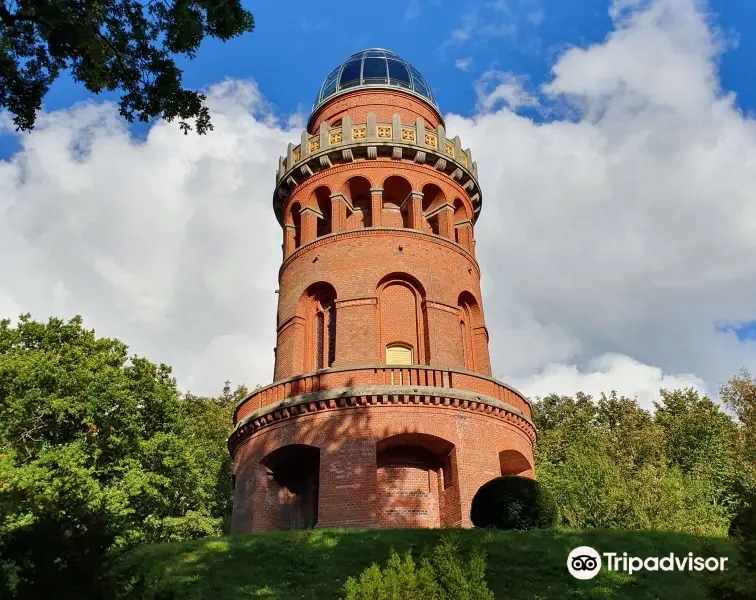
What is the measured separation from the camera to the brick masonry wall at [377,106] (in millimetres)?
24547

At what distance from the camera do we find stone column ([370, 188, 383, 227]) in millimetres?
21469

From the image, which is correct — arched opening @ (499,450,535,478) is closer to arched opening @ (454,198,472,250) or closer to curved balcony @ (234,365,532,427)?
curved balcony @ (234,365,532,427)

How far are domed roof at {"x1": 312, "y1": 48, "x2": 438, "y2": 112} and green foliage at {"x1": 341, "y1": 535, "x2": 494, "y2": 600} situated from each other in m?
18.5

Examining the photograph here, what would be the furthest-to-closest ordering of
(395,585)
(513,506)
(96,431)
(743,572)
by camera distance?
(96,431) < (513,506) < (395,585) < (743,572)

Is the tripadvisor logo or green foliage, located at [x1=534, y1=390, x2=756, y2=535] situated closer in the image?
the tripadvisor logo

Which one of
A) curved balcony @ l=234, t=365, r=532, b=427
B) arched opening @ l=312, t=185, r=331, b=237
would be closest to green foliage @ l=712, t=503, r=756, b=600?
curved balcony @ l=234, t=365, r=532, b=427

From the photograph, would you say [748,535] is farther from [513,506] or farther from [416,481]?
[416,481]

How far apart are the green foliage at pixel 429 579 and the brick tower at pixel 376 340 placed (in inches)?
239

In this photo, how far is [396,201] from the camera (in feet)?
77.0

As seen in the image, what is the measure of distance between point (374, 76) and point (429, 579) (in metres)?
19.9

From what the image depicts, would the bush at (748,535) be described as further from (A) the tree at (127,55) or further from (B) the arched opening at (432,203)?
(B) the arched opening at (432,203)

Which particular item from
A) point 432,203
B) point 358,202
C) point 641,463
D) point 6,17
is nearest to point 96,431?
point 358,202

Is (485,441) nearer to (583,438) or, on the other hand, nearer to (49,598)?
(49,598)

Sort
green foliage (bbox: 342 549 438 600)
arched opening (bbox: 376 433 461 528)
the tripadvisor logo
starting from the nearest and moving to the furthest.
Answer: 1. green foliage (bbox: 342 549 438 600)
2. the tripadvisor logo
3. arched opening (bbox: 376 433 461 528)
